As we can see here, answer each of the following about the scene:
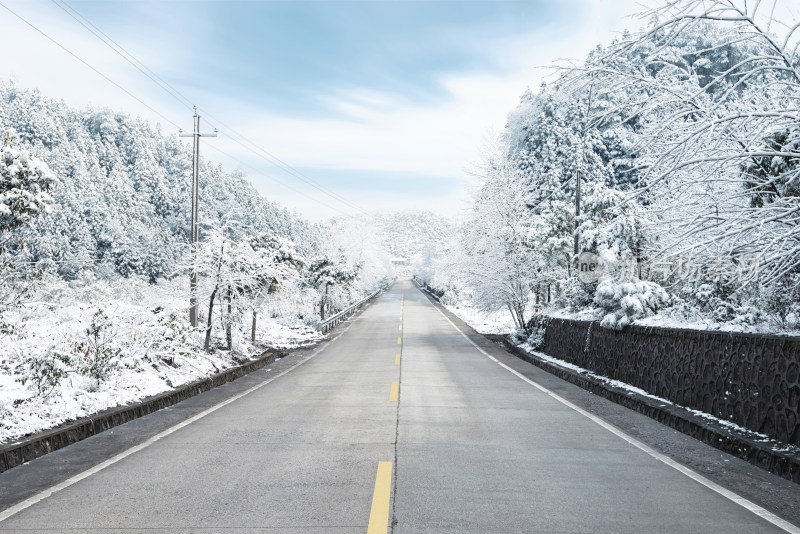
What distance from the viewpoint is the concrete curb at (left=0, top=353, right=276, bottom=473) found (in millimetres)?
6180

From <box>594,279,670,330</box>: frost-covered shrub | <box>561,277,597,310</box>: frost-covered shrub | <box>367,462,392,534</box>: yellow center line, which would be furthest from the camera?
<box>561,277,597,310</box>: frost-covered shrub

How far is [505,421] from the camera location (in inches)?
332

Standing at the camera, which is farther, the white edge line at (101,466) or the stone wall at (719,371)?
the stone wall at (719,371)

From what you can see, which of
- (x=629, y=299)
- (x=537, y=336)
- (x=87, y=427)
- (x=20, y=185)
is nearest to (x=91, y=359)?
(x=87, y=427)

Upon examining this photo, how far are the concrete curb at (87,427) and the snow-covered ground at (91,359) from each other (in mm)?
229

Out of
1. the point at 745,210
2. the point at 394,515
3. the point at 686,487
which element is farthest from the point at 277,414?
the point at 745,210

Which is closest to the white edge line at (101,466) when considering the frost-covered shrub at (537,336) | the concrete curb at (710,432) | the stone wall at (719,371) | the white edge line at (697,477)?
the white edge line at (697,477)

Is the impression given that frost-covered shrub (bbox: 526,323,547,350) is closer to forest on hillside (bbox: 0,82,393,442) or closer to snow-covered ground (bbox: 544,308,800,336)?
snow-covered ground (bbox: 544,308,800,336)

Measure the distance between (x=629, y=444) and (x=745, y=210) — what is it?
9.97ft

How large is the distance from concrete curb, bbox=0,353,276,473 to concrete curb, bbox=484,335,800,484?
7.85 metres

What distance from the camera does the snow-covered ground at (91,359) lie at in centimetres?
789

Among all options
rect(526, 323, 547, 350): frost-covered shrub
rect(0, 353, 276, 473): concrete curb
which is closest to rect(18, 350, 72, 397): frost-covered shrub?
rect(0, 353, 276, 473): concrete curb

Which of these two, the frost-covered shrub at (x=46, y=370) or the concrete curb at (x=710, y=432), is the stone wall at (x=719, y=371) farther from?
the frost-covered shrub at (x=46, y=370)

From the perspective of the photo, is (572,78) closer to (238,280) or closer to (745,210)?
(745,210)
